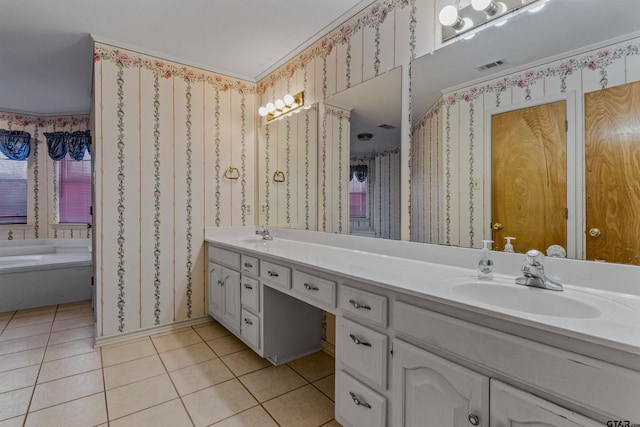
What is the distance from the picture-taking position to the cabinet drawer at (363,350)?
1270 millimetres

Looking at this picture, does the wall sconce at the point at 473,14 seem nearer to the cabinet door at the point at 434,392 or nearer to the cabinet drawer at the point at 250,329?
the cabinet door at the point at 434,392

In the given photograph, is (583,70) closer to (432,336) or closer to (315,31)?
(432,336)

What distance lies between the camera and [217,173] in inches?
119

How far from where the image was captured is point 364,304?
134 centimetres

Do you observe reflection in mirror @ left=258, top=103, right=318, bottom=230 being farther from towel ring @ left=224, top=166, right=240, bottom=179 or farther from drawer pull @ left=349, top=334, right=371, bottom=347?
drawer pull @ left=349, top=334, right=371, bottom=347

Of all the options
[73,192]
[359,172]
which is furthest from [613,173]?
[73,192]

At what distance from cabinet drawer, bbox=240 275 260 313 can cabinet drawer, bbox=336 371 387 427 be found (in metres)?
0.84

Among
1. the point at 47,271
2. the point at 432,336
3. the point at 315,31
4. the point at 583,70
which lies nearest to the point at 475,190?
the point at 583,70

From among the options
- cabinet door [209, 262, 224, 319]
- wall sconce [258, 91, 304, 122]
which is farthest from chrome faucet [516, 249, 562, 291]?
cabinet door [209, 262, 224, 319]

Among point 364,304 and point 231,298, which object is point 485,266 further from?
point 231,298

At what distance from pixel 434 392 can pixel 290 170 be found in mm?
2080

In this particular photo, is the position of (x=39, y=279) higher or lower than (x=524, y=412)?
lower

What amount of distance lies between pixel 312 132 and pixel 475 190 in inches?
55.2

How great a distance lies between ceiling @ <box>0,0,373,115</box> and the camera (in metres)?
2.04
